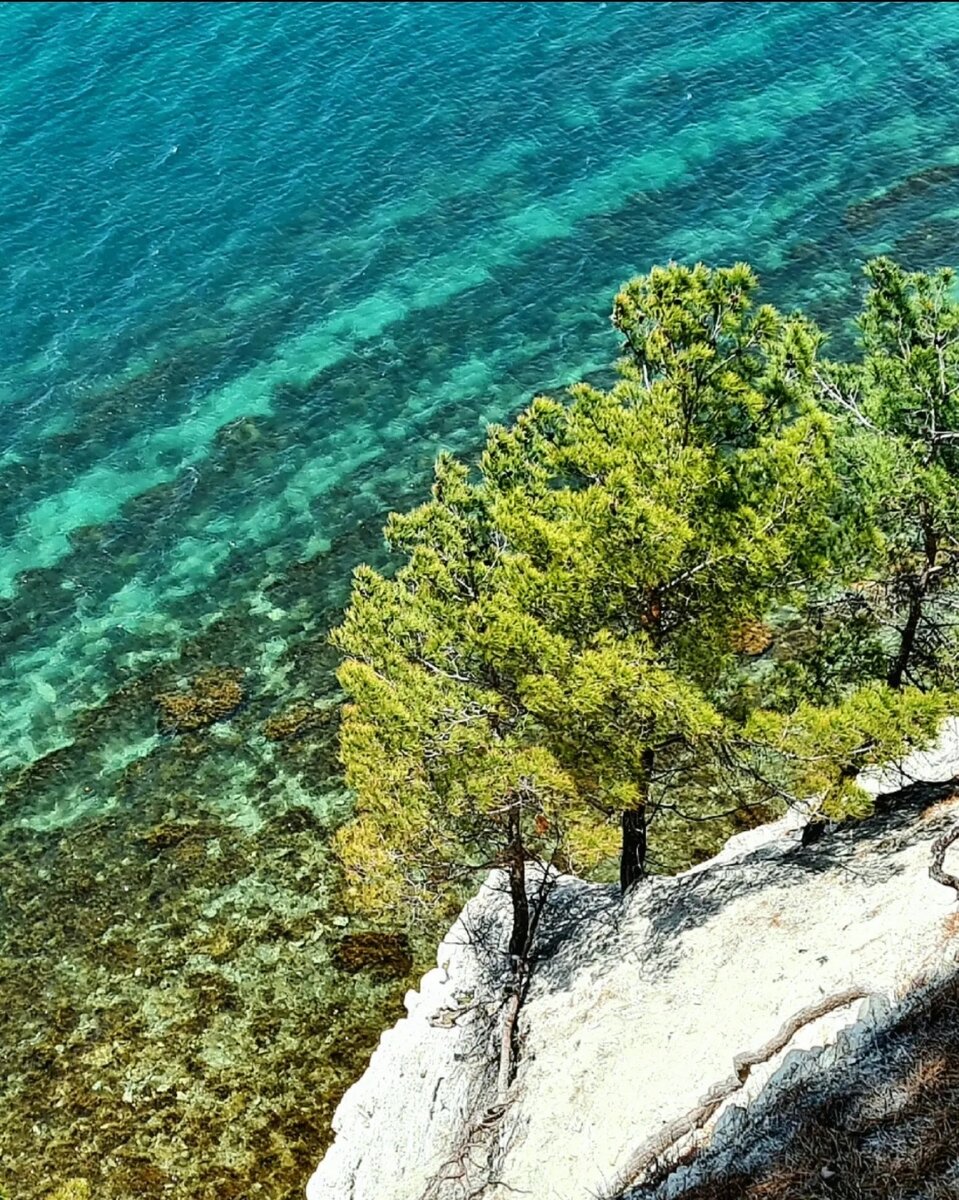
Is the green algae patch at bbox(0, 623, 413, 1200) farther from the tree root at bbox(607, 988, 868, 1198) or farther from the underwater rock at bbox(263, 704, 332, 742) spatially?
the tree root at bbox(607, 988, 868, 1198)

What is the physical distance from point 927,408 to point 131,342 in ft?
154

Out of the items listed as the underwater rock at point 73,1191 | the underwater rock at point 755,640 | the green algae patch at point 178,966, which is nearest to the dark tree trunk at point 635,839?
the green algae patch at point 178,966

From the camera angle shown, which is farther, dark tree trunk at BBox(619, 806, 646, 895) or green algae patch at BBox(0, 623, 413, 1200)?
green algae patch at BBox(0, 623, 413, 1200)

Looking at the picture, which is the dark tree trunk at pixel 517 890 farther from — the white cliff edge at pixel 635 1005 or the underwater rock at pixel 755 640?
the underwater rock at pixel 755 640

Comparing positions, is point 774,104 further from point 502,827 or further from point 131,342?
point 502,827

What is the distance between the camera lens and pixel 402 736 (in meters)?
25.9

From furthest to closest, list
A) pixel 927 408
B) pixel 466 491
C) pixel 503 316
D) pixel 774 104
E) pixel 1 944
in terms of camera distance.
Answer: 1. pixel 774 104
2. pixel 503 316
3. pixel 1 944
4. pixel 466 491
5. pixel 927 408

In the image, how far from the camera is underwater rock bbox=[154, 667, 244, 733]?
1700 inches

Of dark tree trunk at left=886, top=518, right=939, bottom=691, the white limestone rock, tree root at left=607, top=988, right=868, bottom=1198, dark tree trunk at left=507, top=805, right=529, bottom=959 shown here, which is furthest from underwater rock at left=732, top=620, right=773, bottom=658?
tree root at left=607, top=988, right=868, bottom=1198

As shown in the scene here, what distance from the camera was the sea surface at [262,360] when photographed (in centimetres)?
3378

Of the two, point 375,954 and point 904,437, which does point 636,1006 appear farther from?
point 904,437

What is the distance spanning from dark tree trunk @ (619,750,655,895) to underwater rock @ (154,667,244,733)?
57.1ft

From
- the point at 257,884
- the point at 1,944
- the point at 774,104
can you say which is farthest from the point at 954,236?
the point at 1,944

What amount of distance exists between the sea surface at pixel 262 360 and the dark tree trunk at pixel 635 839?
7.31 m
